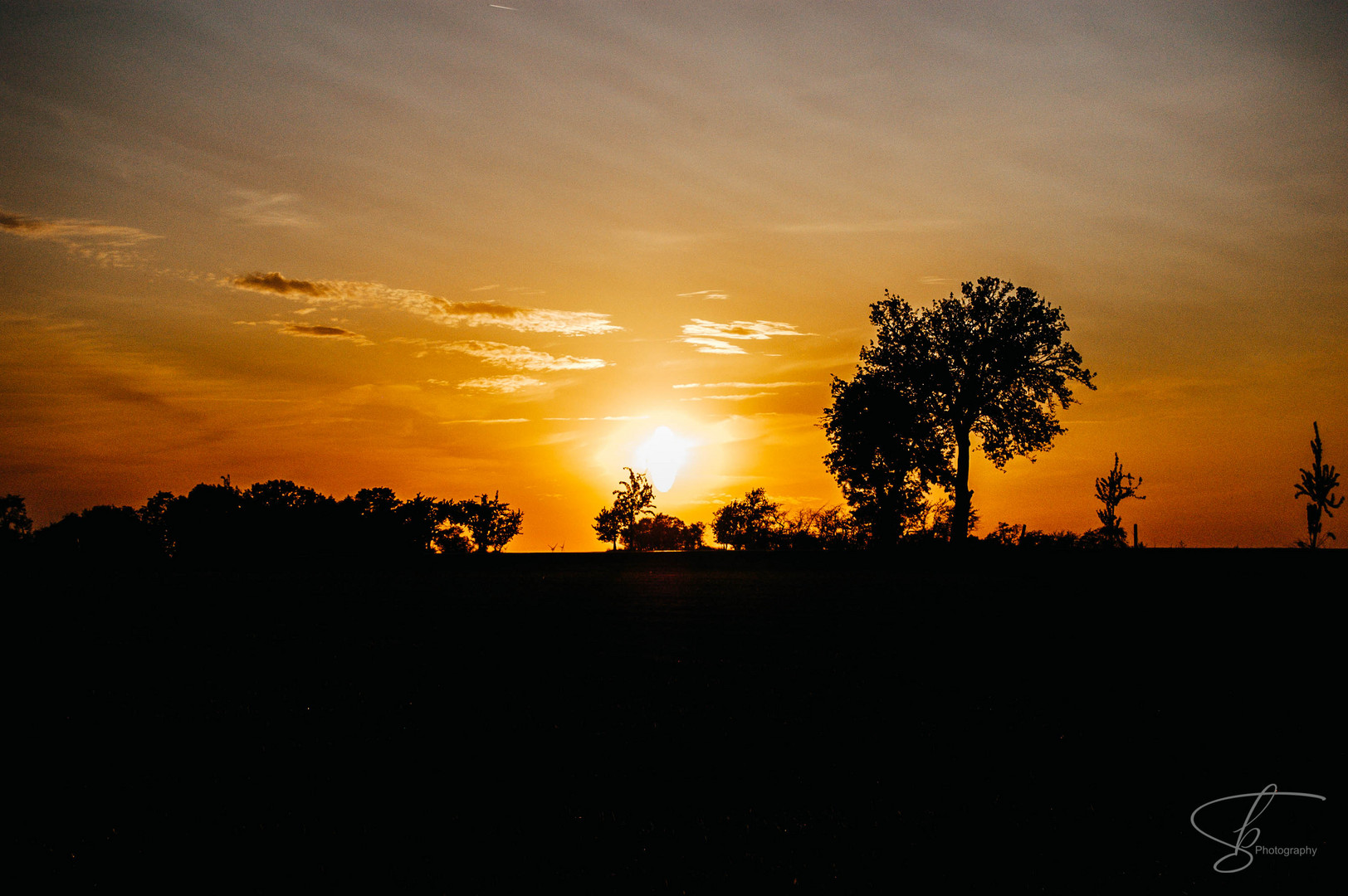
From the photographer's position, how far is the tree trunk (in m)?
48.3

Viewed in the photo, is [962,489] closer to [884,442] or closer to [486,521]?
[884,442]

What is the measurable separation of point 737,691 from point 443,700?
3.90 metres

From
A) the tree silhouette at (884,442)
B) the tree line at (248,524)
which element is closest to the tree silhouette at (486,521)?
the tree line at (248,524)

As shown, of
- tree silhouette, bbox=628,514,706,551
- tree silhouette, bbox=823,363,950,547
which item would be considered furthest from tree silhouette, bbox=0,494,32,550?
tree silhouette, bbox=823,363,950,547

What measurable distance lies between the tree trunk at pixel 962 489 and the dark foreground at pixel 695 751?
30.6 meters

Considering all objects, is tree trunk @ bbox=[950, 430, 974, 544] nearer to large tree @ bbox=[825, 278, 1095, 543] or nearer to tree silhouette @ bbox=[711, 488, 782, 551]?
large tree @ bbox=[825, 278, 1095, 543]

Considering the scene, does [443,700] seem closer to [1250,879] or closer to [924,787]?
[924,787]

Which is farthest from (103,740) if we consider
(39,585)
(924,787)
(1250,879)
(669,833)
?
(39,585)

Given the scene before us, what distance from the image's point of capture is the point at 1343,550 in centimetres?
2778

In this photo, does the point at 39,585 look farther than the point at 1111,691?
Yes
